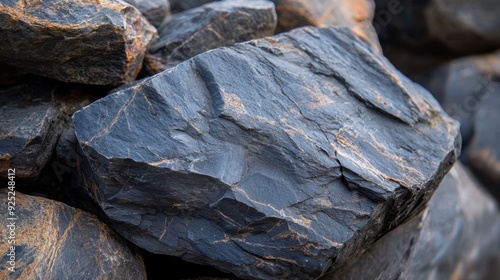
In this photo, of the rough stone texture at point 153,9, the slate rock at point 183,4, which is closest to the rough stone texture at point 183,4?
the slate rock at point 183,4

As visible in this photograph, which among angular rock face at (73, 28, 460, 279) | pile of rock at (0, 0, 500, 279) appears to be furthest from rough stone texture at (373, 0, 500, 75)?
angular rock face at (73, 28, 460, 279)

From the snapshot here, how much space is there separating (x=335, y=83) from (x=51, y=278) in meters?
1.41

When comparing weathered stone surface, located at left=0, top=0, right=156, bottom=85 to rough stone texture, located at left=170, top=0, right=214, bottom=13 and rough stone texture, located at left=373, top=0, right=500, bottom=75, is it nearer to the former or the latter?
rough stone texture, located at left=170, top=0, right=214, bottom=13

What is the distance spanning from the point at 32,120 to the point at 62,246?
1.72 ft

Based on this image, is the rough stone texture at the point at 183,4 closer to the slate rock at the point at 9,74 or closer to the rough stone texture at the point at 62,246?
the slate rock at the point at 9,74

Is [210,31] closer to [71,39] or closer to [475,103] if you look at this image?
[71,39]

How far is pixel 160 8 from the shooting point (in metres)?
2.81

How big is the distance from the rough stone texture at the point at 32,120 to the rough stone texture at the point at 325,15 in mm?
1284

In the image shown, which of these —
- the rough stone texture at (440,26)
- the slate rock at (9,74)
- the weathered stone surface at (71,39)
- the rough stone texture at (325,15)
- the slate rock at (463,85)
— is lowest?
the slate rock at (463,85)

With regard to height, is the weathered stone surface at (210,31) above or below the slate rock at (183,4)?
above

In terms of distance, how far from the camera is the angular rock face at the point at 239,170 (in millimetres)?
1970

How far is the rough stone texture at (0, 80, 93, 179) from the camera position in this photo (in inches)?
82.4

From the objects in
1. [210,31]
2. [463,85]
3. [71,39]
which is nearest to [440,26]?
[463,85]

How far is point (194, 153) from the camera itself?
1.98m
